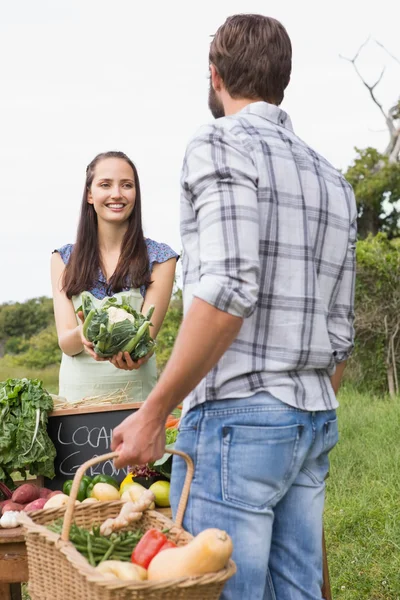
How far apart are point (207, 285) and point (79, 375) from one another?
213 cm

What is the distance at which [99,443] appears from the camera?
3.25 m

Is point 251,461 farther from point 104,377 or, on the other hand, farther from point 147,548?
point 104,377

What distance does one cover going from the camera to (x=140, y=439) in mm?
1936

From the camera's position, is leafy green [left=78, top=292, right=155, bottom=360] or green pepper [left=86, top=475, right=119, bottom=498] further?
leafy green [left=78, top=292, right=155, bottom=360]

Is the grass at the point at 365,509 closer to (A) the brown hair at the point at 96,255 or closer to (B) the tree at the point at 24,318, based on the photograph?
(A) the brown hair at the point at 96,255

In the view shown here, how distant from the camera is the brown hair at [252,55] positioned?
2.14m

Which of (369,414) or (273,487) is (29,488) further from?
(369,414)

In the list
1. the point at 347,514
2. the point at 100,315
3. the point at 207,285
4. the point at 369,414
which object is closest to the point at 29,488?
the point at 100,315

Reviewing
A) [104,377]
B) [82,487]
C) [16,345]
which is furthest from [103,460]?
[16,345]

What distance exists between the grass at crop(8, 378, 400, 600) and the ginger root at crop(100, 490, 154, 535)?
284 centimetres

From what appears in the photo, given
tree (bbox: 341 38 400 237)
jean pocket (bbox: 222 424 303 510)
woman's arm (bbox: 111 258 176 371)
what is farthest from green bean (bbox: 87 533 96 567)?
tree (bbox: 341 38 400 237)

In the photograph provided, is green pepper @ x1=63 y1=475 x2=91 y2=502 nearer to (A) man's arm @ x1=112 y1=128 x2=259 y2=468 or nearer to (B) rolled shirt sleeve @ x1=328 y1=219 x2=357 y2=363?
(A) man's arm @ x1=112 y1=128 x2=259 y2=468

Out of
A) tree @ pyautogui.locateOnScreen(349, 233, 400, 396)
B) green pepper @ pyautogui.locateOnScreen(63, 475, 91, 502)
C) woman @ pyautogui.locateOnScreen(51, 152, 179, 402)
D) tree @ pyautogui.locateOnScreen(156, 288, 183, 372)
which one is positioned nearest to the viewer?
green pepper @ pyautogui.locateOnScreen(63, 475, 91, 502)

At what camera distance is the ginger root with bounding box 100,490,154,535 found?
223cm
